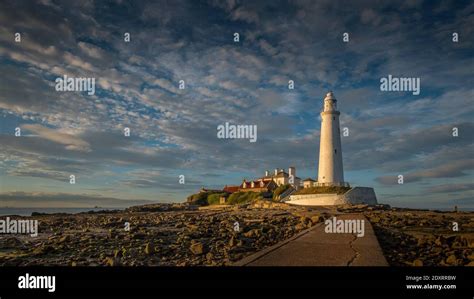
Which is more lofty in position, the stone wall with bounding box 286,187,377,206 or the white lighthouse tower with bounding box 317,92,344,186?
the white lighthouse tower with bounding box 317,92,344,186

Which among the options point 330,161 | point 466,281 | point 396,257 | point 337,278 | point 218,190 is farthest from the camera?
point 218,190

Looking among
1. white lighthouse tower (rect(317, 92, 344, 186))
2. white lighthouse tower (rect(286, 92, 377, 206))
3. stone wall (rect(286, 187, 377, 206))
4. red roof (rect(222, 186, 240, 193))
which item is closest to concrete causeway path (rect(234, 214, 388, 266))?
stone wall (rect(286, 187, 377, 206))

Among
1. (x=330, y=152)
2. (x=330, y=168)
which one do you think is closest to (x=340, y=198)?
(x=330, y=168)

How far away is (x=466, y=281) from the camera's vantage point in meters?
6.88

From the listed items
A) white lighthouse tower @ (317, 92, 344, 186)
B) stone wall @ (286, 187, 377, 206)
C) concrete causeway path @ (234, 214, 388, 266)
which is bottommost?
stone wall @ (286, 187, 377, 206)

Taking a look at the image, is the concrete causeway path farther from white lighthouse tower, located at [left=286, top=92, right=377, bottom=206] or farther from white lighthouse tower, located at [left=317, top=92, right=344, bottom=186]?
white lighthouse tower, located at [left=317, top=92, right=344, bottom=186]

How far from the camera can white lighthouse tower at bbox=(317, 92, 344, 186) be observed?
48.3 metres

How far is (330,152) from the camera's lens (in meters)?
48.4

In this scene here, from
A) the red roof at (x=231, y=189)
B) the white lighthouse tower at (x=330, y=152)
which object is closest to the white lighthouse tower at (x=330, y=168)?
the white lighthouse tower at (x=330, y=152)

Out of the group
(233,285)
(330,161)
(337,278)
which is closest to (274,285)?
(233,285)

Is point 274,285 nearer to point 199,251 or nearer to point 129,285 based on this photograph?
point 129,285

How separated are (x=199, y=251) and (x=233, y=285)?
4149 mm

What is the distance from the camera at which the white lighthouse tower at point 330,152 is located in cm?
4834

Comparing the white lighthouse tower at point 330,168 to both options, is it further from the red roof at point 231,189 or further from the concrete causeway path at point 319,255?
the concrete causeway path at point 319,255
